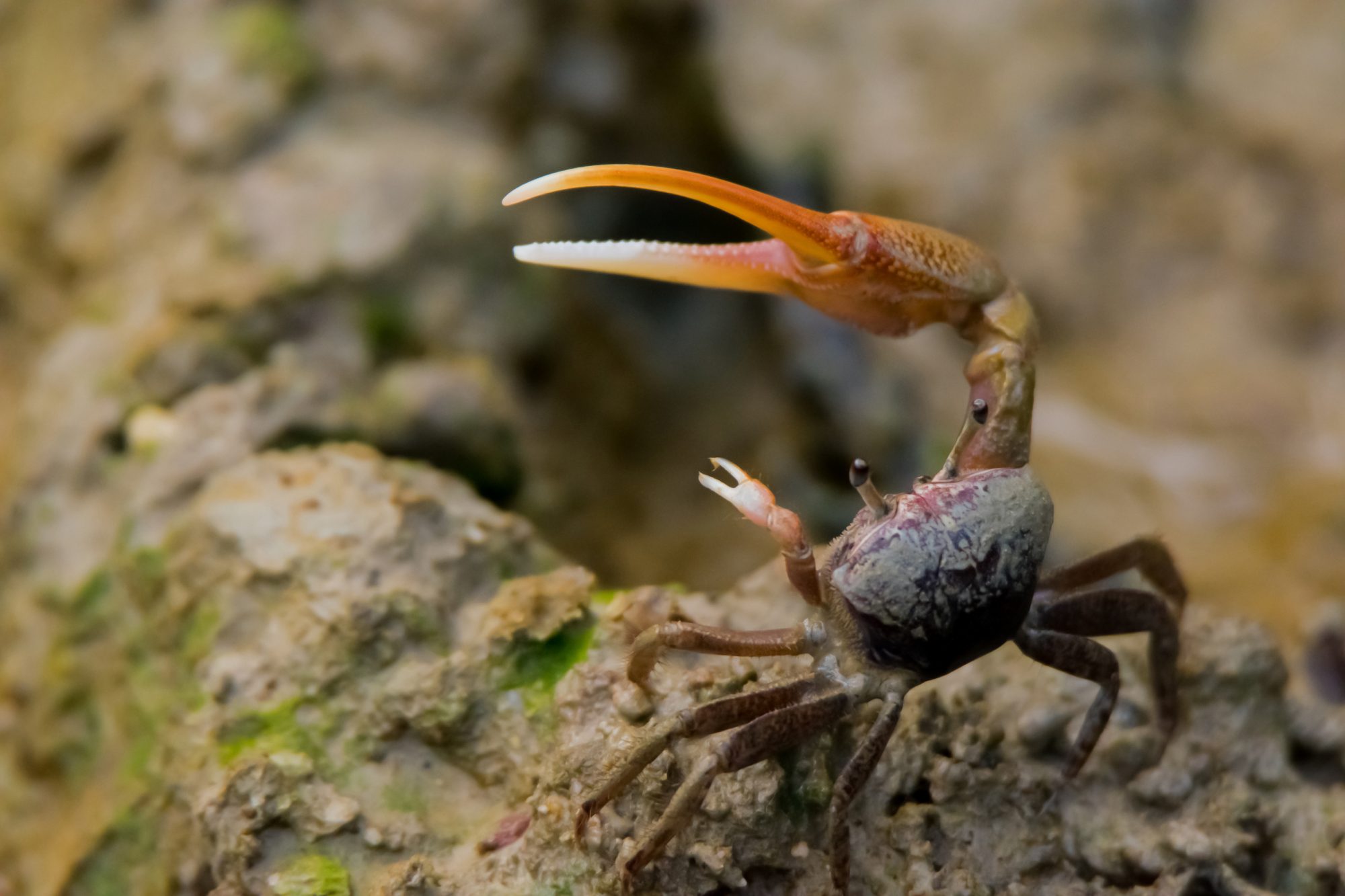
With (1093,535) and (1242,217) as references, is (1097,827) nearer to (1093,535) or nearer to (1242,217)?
(1093,535)

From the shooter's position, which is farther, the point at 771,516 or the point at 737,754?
the point at 771,516

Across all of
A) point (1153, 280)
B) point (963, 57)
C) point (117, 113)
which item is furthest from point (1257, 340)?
point (117, 113)

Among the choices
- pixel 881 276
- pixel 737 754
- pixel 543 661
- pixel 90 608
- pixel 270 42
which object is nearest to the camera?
pixel 737 754

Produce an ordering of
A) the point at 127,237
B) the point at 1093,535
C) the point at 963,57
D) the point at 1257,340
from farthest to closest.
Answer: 1. the point at 963,57
2. the point at 1257,340
3. the point at 1093,535
4. the point at 127,237

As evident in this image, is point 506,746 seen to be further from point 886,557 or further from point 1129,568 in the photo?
point 1129,568

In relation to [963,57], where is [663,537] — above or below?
below

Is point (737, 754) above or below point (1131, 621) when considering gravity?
below

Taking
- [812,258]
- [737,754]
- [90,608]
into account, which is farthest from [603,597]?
[90,608]

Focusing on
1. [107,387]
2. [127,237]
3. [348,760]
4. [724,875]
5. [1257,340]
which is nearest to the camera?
[724,875]
